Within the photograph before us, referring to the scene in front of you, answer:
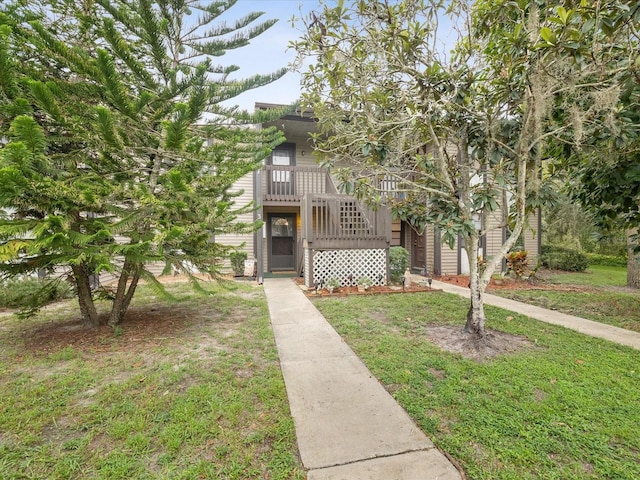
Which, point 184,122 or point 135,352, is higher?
point 184,122

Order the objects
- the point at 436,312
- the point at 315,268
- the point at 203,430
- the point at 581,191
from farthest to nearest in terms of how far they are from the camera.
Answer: the point at 315,268 → the point at 436,312 → the point at 581,191 → the point at 203,430

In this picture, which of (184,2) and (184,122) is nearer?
(184,122)

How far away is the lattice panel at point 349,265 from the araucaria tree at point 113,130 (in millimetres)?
4023

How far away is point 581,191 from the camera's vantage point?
A: 5.32 metres

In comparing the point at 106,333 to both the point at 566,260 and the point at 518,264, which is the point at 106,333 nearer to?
the point at 518,264

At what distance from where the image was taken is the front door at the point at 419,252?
11.7 metres

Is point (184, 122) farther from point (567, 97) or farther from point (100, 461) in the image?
point (567, 97)

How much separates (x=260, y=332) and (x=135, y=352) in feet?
5.39

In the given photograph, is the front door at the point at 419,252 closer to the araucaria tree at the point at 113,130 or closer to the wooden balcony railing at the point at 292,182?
the wooden balcony railing at the point at 292,182

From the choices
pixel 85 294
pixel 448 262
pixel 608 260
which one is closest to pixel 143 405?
pixel 85 294

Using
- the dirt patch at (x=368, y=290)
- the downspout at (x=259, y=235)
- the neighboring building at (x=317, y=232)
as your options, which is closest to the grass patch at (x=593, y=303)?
the neighboring building at (x=317, y=232)

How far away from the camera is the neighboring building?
8.41 metres

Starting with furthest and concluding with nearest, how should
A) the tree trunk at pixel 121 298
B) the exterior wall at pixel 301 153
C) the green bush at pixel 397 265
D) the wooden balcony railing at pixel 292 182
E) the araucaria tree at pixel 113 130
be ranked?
the exterior wall at pixel 301 153 → the wooden balcony railing at pixel 292 182 → the green bush at pixel 397 265 → the tree trunk at pixel 121 298 → the araucaria tree at pixel 113 130

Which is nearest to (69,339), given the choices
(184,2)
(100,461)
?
(100,461)
